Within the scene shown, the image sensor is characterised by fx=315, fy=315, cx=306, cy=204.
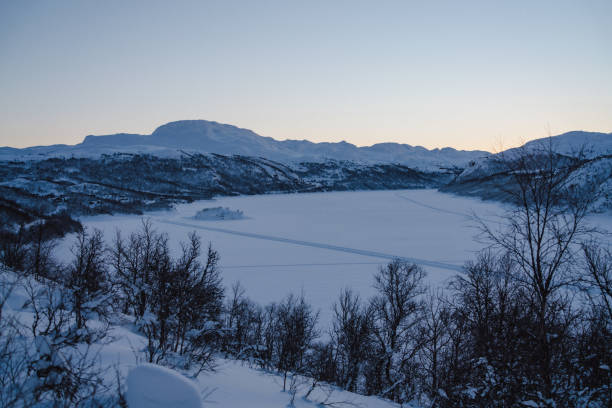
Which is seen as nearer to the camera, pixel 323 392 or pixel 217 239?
pixel 323 392

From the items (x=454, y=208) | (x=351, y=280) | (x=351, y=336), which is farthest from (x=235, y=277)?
(x=454, y=208)

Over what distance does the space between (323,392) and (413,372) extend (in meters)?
10.2

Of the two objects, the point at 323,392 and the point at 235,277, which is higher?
the point at 323,392

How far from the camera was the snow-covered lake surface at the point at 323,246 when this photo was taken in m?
34.3

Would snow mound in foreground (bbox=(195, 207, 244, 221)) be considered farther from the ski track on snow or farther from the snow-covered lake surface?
the ski track on snow

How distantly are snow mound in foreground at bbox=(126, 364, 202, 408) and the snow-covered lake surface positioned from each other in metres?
10.4

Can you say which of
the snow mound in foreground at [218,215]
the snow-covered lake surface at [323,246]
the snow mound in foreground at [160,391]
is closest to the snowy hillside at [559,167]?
the snow-covered lake surface at [323,246]

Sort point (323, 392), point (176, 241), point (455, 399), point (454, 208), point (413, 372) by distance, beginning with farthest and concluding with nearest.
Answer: point (454, 208)
point (176, 241)
point (413, 372)
point (455, 399)
point (323, 392)

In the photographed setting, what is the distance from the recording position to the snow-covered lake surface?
34281mm

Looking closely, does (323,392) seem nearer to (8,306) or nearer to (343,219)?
(8,306)

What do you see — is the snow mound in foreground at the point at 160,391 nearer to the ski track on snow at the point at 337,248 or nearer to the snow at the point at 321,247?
the snow at the point at 321,247

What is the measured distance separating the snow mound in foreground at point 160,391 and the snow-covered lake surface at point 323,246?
411 inches

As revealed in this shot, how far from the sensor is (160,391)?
161 inches

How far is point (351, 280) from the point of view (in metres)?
35.8
